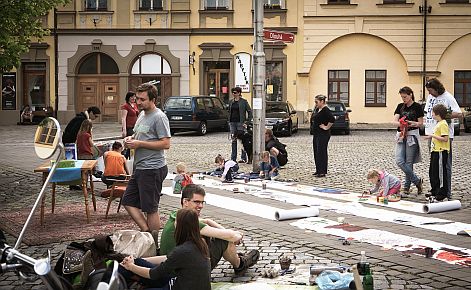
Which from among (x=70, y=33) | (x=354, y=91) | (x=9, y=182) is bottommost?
(x=9, y=182)

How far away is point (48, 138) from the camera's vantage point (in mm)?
5879

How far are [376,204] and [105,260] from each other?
6.14 metres

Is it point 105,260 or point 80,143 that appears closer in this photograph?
point 105,260

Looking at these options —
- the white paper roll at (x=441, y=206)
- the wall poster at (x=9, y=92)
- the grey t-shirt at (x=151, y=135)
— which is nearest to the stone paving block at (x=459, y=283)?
the grey t-shirt at (x=151, y=135)

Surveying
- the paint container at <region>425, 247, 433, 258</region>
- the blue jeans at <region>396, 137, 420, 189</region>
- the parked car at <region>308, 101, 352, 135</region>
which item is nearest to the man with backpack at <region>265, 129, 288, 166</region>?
the blue jeans at <region>396, 137, 420, 189</region>

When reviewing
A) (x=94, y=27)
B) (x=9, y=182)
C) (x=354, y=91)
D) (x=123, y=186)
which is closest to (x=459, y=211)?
(x=123, y=186)

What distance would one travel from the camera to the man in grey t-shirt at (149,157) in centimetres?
827

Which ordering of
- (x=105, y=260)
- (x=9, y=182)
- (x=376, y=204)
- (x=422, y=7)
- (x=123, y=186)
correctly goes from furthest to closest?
(x=422, y=7)
(x=9, y=182)
(x=376, y=204)
(x=123, y=186)
(x=105, y=260)

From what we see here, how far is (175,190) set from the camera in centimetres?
1302

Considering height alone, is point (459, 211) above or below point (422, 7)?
below

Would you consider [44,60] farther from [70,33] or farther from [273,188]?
[273,188]

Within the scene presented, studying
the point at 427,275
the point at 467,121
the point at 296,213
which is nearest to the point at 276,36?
the point at 296,213

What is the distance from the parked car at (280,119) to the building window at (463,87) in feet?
34.0

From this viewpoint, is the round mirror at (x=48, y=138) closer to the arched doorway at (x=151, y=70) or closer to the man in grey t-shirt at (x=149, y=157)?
the man in grey t-shirt at (x=149, y=157)
